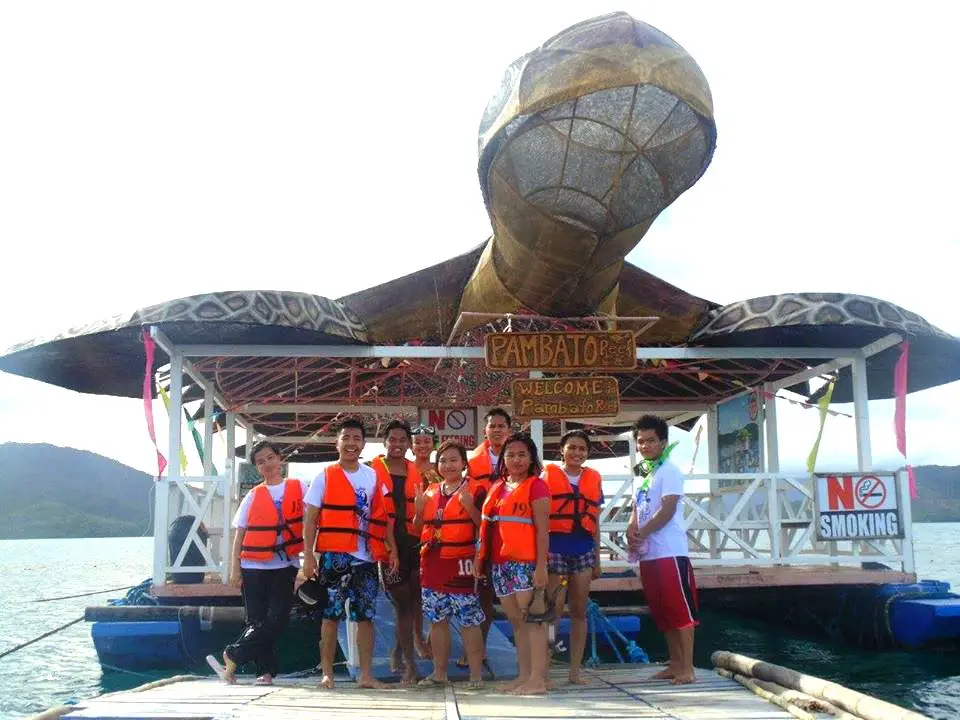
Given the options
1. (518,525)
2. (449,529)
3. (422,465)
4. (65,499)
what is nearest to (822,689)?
(518,525)

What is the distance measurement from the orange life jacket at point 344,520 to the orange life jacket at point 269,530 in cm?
59

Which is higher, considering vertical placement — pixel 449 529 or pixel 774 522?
pixel 774 522

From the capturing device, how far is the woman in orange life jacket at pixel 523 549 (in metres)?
5.60

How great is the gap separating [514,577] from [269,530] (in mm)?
1757

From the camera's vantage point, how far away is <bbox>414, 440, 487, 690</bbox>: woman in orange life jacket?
19.3 ft

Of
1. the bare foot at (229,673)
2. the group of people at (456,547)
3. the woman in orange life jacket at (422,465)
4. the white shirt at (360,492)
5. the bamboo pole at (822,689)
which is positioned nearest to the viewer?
the bamboo pole at (822,689)

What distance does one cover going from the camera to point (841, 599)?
34.9 feet

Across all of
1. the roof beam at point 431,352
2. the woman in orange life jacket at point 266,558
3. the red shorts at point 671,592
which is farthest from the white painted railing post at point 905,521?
the woman in orange life jacket at point 266,558

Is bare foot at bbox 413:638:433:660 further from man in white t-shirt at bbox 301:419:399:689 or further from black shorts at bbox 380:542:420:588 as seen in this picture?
man in white t-shirt at bbox 301:419:399:689

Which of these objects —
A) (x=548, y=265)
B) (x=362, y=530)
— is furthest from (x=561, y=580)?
(x=548, y=265)

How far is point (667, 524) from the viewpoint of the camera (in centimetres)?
621

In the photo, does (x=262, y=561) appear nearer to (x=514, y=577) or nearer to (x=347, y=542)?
(x=347, y=542)

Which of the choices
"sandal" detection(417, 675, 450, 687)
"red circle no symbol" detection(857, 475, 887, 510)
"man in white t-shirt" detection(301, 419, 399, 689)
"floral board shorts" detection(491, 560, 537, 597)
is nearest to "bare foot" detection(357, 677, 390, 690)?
"man in white t-shirt" detection(301, 419, 399, 689)

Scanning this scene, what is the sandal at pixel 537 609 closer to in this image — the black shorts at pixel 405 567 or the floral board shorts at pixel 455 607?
the floral board shorts at pixel 455 607
